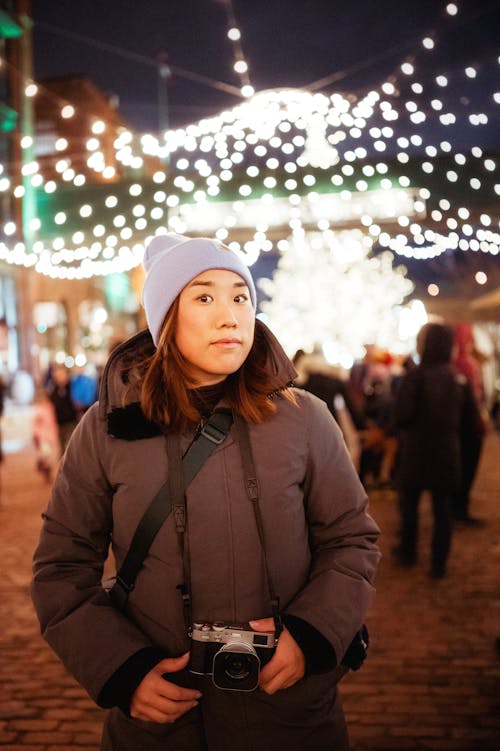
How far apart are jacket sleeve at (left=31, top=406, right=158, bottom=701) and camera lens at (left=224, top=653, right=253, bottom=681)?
8.9 inches

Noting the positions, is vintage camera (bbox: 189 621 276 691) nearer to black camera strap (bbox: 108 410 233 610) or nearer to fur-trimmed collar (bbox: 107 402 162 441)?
black camera strap (bbox: 108 410 233 610)

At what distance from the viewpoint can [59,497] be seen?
1767 millimetres

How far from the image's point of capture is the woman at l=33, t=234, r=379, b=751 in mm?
1610

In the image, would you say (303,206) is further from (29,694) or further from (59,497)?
(59,497)

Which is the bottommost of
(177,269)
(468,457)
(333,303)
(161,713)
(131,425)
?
(468,457)

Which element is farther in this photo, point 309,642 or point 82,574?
point 82,574

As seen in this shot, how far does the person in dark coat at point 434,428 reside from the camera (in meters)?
5.33

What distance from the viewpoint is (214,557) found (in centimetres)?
164

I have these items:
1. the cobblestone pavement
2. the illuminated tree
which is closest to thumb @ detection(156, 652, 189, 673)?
the cobblestone pavement

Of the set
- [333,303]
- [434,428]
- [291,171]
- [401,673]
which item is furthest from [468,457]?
[333,303]

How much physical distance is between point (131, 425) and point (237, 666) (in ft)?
2.11

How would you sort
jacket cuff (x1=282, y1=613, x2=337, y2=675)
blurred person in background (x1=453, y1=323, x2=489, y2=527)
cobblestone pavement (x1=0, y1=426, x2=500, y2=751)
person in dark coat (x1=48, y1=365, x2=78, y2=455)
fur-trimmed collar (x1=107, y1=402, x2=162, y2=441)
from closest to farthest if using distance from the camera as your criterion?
jacket cuff (x1=282, y1=613, x2=337, y2=675) < fur-trimmed collar (x1=107, y1=402, x2=162, y2=441) < cobblestone pavement (x1=0, y1=426, x2=500, y2=751) < blurred person in background (x1=453, y1=323, x2=489, y2=527) < person in dark coat (x1=48, y1=365, x2=78, y2=455)

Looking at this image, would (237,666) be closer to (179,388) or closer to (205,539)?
(205,539)

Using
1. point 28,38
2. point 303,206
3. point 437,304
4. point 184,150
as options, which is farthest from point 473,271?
point 184,150
